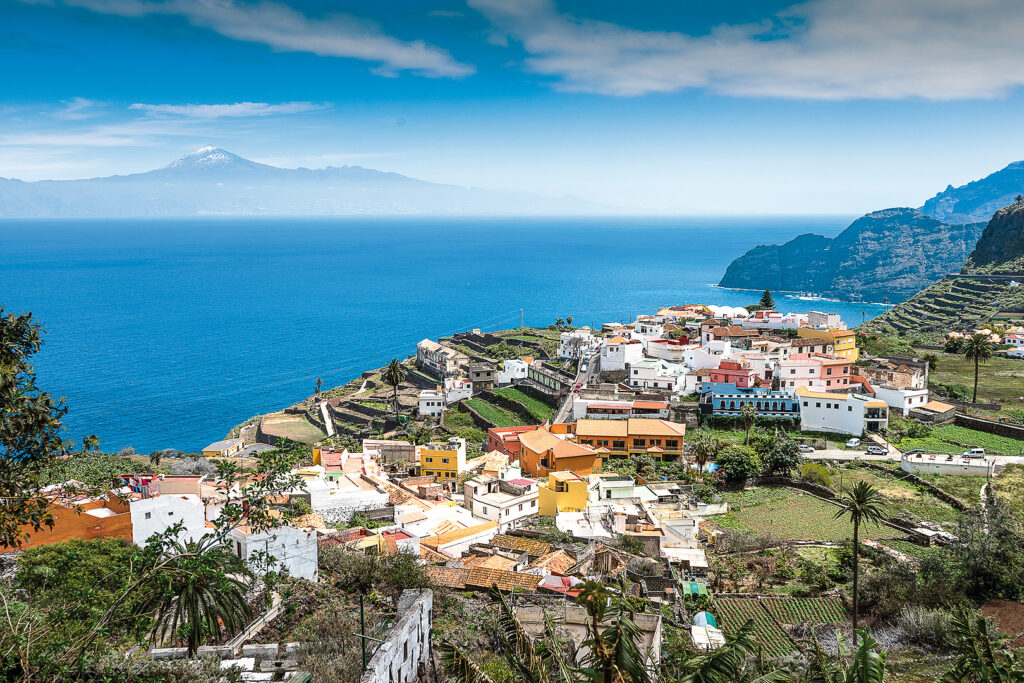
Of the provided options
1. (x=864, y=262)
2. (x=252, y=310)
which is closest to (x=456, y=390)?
(x=252, y=310)

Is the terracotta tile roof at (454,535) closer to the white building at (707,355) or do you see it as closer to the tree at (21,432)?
the tree at (21,432)

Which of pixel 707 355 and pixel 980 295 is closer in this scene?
pixel 707 355

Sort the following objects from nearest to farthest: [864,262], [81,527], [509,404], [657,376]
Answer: [81,527] → [657,376] → [509,404] → [864,262]

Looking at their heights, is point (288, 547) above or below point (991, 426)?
above

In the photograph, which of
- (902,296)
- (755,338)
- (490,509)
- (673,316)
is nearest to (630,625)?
(490,509)

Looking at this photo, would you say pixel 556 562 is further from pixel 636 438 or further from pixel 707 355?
pixel 707 355

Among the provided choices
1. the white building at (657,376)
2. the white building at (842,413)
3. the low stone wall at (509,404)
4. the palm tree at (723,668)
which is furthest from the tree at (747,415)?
the palm tree at (723,668)

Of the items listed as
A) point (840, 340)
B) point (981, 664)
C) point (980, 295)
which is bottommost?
point (840, 340)

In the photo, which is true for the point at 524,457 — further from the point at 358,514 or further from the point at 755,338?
the point at 755,338
